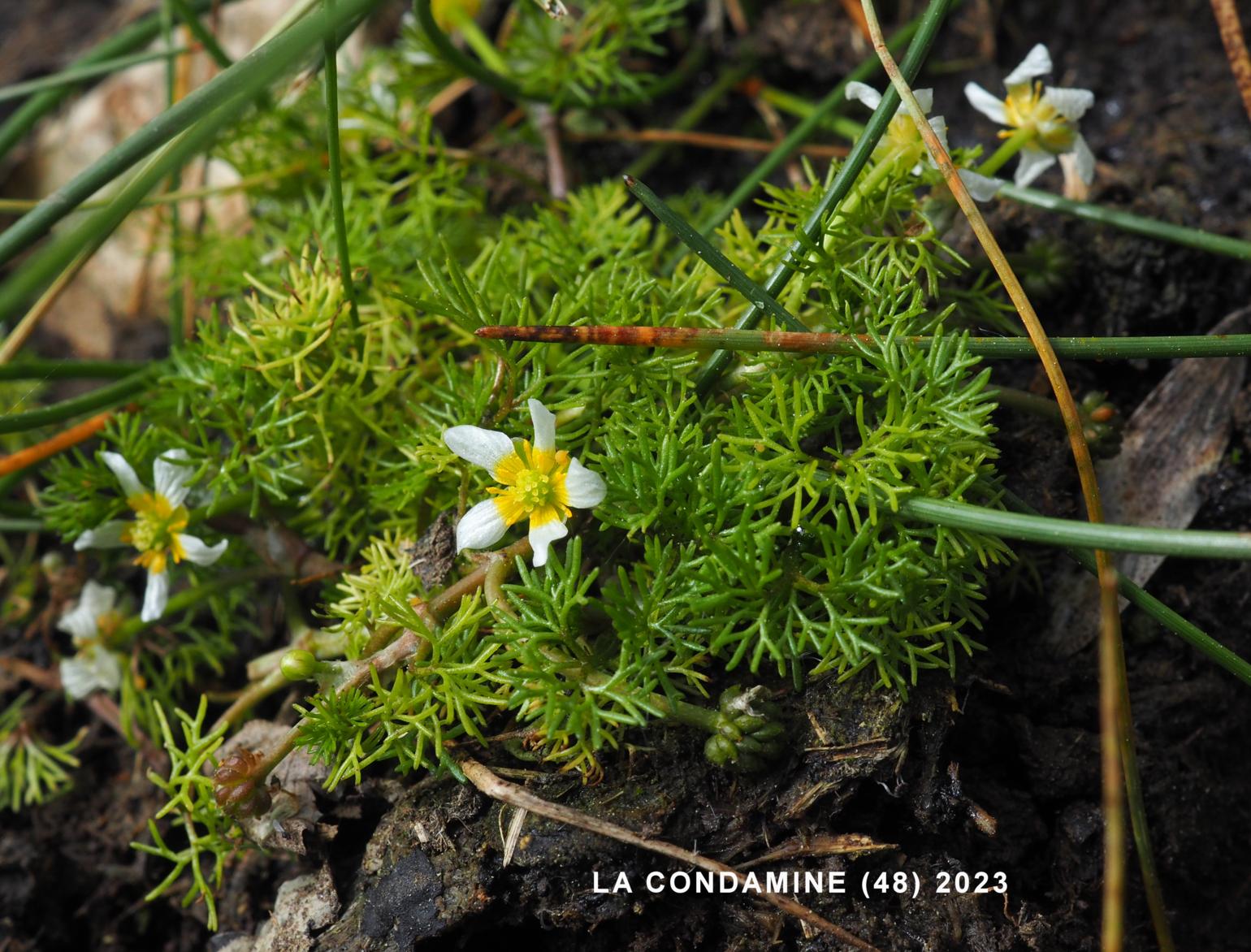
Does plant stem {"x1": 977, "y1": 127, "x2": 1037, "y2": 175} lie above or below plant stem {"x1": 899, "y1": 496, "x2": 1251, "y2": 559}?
above

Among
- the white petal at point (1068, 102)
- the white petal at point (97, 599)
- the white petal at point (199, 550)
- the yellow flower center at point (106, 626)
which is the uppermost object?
the white petal at point (1068, 102)

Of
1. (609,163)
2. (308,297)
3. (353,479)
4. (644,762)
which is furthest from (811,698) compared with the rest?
(609,163)

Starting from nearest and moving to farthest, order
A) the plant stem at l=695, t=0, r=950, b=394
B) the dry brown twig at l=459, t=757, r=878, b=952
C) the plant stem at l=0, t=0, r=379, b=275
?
the plant stem at l=0, t=0, r=379, b=275 → the dry brown twig at l=459, t=757, r=878, b=952 → the plant stem at l=695, t=0, r=950, b=394

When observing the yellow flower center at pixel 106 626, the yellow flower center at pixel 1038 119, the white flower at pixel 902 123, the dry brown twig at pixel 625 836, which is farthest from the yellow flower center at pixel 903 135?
the yellow flower center at pixel 106 626

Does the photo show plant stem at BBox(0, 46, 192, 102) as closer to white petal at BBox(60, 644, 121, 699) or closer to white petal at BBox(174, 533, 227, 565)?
white petal at BBox(174, 533, 227, 565)

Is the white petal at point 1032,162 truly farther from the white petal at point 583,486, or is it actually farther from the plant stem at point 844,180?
the white petal at point 583,486

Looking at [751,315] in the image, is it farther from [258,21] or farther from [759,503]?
[258,21]

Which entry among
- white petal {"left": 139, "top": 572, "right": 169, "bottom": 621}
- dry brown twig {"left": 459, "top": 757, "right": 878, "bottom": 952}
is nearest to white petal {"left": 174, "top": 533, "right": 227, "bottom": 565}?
white petal {"left": 139, "top": 572, "right": 169, "bottom": 621}
